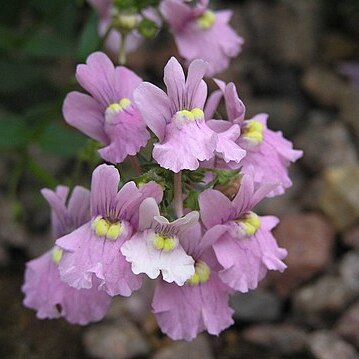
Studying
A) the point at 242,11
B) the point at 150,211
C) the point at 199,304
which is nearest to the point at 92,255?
the point at 150,211

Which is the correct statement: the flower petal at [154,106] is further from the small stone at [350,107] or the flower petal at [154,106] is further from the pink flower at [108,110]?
the small stone at [350,107]

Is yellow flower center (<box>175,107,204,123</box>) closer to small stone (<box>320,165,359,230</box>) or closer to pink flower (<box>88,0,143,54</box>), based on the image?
pink flower (<box>88,0,143,54</box>)

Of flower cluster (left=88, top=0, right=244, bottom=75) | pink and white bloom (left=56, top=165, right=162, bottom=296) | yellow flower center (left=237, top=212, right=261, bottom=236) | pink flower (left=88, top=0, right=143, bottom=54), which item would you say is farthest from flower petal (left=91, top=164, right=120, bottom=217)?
pink flower (left=88, top=0, right=143, bottom=54)

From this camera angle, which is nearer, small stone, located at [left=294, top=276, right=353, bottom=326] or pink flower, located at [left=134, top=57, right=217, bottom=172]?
pink flower, located at [left=134, top=57, right=217, bottom=172]

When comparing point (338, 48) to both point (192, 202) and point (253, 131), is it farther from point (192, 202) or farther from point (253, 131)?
point (192, 202)

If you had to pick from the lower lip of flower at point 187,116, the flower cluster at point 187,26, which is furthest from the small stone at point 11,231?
the lower lip of flower at point 187,116

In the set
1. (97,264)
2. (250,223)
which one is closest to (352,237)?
(250,223)

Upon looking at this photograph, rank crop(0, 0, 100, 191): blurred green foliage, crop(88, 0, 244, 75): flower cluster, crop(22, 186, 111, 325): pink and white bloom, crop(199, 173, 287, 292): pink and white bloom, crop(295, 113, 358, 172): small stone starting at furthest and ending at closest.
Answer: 1. crop(295, 113, 358, 172): small stone
2. crop(0, 0, 100, 191): blurred green foliage
3. crop(88, 0, 244, 75): flower cluster
4. crop(22, 186, 111, 325): pink and white bloom
5. crop(199, 173, 287, 292): pink and white bloom
